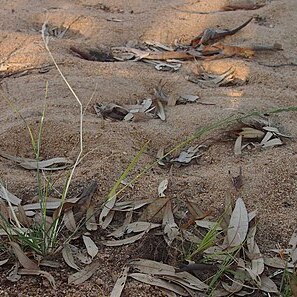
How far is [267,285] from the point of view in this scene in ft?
4.26

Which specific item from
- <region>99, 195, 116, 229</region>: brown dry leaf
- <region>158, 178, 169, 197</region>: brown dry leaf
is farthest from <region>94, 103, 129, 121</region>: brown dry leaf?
<region>99, 195, 116, 229</region>: brown dry leaf

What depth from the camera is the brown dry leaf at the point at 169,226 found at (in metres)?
1.39

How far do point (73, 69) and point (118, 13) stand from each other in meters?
1.00

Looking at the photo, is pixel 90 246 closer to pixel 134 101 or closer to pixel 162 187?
pixel 162 187

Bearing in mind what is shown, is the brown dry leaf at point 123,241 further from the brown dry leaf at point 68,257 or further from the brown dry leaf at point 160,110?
the brown dry leaf at point 160,110

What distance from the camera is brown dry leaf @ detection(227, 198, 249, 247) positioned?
1.39 metres

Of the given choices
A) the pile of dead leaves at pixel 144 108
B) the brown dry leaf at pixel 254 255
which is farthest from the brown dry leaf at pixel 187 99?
the brown dry leaf at pixel 254 255

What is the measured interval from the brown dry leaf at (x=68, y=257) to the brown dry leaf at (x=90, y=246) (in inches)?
1.8

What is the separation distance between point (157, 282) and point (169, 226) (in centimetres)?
19

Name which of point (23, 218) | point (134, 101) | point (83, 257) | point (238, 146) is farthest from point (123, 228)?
point (134, 101)

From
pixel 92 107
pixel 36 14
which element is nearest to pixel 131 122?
pixel 92 107

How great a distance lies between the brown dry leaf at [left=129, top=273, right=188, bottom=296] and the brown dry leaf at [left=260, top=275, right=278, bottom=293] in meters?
0.18

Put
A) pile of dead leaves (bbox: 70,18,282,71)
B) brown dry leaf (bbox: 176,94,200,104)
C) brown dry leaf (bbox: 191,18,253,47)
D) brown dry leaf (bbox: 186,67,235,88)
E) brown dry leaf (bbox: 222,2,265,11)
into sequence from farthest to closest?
brown dry leaf (bbox: 222,2,265,11)
brown dry leaf (bbox: 191,18,253,47)
pile of dead leaves (bbox: 70,18,282,71)
brown dry leaf (bbox: 186,67,235,88)
brown dry leaf (bbox: 176,94,200,104)

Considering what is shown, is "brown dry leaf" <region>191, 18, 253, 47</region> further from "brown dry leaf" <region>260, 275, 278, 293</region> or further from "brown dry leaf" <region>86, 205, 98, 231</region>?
"brown dry leaf" <region>260, 275, 278, 293</region>
